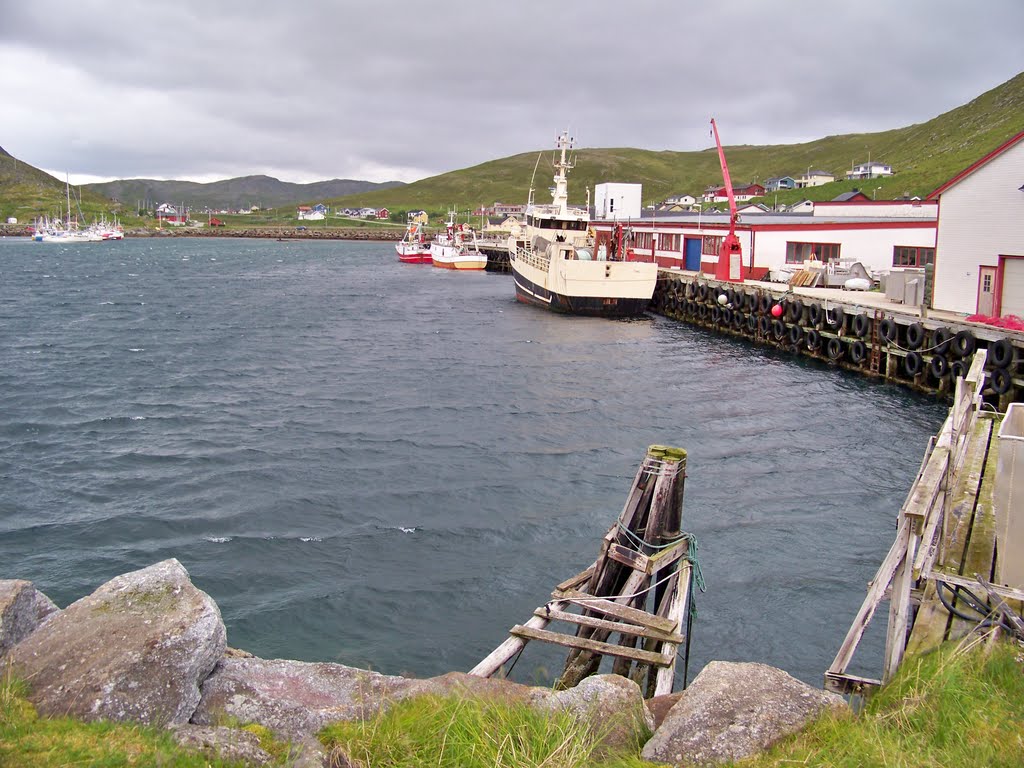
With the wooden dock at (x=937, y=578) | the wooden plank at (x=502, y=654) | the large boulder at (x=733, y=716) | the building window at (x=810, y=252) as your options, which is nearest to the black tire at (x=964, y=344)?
the wooden dock at (x=937, y=578)

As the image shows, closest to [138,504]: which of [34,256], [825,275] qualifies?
[825,275]

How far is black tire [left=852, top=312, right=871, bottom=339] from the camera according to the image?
2947 centimetres

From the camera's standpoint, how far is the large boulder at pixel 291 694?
5.64 m

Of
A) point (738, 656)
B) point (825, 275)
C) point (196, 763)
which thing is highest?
point (825, 275)

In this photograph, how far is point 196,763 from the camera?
4.67 m

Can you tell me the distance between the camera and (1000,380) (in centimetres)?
2208

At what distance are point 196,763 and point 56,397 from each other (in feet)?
79.6

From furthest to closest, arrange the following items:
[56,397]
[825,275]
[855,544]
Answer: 1. [825,275]
2. [56,397]
3. [855,544]

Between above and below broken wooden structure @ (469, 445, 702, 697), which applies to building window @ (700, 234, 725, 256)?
above

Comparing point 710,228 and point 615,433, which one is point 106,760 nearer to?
point 615,433

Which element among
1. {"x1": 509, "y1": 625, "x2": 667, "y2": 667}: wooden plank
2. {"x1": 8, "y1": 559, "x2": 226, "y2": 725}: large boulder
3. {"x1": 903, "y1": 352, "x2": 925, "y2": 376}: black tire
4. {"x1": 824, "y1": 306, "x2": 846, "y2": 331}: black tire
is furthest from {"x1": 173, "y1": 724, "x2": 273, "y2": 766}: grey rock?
{"x1": 824, "y1": 306, "x2": 846, "y2": 331}: black tire

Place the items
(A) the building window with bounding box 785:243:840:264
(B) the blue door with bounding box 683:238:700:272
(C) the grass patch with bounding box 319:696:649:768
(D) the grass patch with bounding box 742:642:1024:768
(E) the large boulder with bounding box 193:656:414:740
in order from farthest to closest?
1. (B) the blue door with bounding box 683:238:700:272
2. (A) the building window with bounding box 785:243:840:264
3. (E) the large boulder with bounding box 193:656:414:740
4. (C) the grass patch with bounding box 319:696:649:768
5. (D) the grass patch with bounding box 742:642:1024:768

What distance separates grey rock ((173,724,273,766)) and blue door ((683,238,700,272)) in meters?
53.0

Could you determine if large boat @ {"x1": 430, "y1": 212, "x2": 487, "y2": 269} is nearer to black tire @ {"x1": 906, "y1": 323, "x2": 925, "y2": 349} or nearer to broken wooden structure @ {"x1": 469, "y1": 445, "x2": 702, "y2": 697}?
black tire @ {"x1": 906, "y1": 323, "x2": 925, "y2": 349}
